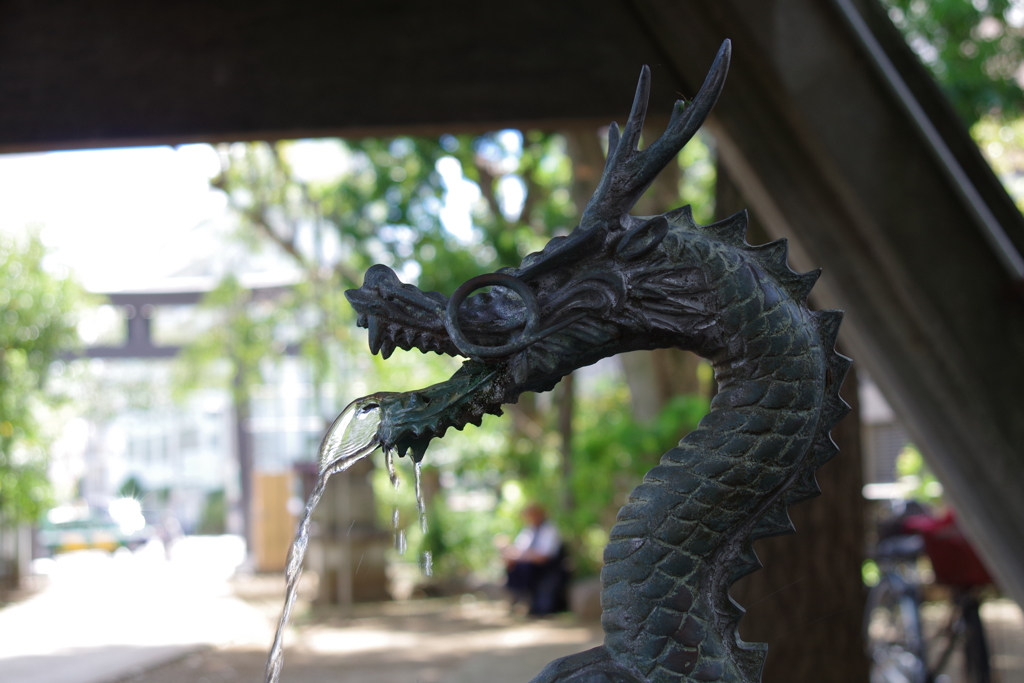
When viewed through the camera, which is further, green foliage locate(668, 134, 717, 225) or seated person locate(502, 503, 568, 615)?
green foliage locate(668, 134, 717, 225)

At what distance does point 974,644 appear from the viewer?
4516 mm

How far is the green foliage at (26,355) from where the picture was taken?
10445 mm

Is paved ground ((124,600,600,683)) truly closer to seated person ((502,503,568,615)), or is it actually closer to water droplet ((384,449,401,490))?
seated person ((502,503,568,615))

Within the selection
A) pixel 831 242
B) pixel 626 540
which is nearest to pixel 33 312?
pixel 831 242

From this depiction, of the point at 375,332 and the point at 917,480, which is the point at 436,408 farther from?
the point at 917,480

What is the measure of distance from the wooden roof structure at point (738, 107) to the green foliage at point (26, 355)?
9.08 metres

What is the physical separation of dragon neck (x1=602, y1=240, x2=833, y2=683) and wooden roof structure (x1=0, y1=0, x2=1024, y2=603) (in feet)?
3.24

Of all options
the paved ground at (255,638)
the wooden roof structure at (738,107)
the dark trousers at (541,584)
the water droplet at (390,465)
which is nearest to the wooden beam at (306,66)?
the wooden roof structure at (738,107)

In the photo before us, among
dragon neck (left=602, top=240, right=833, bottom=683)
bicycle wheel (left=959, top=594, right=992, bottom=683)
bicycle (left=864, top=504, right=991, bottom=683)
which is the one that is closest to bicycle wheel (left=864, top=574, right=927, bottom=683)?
bicycle (left=864, top=504, right=991, bottom=683)

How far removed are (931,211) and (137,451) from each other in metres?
18.5

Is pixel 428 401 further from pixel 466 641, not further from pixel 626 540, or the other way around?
pixel 466 641

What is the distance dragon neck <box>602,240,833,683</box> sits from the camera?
108cm

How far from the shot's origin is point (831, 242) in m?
2.39

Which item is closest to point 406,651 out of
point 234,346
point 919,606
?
point 919,606
